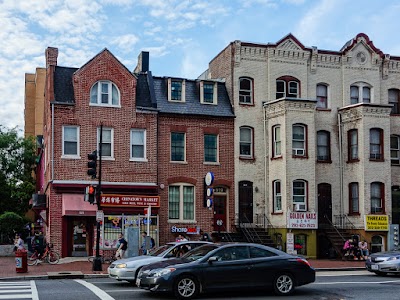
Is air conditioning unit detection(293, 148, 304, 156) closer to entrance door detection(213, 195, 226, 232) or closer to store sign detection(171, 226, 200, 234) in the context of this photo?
entrance door detection(213, 195, 226, 232)

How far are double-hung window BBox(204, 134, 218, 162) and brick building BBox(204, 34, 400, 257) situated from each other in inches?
47.9

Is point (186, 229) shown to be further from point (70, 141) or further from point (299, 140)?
point (299, 140)

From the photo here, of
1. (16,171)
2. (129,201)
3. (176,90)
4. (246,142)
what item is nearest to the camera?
(129,201)

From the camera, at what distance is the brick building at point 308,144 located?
3394 cm

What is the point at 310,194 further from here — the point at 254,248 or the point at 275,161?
the point at 254,248

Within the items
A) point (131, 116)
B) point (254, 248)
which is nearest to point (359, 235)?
point (131, 116)

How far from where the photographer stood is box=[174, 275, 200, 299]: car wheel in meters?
15.5

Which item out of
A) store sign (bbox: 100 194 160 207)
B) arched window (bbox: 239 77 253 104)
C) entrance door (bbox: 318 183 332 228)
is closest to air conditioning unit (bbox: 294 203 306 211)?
entrance door (bbox: 318 183 332 228)

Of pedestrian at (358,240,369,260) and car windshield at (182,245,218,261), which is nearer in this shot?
car windshield at (182,245,218,261)

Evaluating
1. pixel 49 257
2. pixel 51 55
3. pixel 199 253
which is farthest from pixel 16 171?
pixel 199 253

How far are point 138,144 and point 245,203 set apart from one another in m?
6.72

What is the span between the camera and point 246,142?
3528 cm

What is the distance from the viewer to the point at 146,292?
56.5ft

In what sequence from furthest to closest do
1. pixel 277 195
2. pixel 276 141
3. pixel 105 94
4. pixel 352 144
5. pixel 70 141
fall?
1. pixel 352 144
2. pixel 276 141
3. pixel 277 195
4. pixel 105 94
5. pixel 70 141
